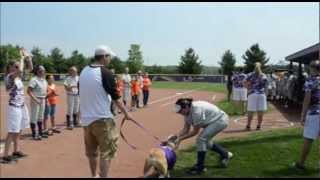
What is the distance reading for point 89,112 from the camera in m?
8.17

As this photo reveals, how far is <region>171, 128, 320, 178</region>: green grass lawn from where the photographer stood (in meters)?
8.95

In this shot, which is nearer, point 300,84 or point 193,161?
point 193,161

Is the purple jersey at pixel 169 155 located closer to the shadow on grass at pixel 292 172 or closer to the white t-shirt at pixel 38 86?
the shadow on grass at pixel 292 172

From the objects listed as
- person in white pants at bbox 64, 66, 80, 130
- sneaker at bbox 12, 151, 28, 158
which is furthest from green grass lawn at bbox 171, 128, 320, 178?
person in white pants at bbox 64, 66, 80, 130

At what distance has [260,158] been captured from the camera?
10.2 meters

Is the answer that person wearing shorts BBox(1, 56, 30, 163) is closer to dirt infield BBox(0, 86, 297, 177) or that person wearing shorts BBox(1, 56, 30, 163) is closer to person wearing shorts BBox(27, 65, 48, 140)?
dirt infield BBox(0, 86, 297, 177)

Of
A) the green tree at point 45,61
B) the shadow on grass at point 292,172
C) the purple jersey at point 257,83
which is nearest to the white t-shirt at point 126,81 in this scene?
the purple jersey at point 257,83

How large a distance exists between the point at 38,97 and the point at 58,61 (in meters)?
74.3

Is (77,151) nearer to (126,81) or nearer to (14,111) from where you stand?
(14,111)

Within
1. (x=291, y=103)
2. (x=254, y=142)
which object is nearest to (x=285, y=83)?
(x=291, y=103)

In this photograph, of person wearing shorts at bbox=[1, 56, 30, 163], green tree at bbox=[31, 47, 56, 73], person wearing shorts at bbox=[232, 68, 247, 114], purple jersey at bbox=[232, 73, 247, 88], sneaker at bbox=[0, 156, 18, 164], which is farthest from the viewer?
green tree at bbox=[31, 47, 56, 73]

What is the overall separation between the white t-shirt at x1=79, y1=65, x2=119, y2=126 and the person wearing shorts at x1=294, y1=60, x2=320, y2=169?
315 cm

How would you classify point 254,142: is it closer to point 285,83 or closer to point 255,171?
point 255,171

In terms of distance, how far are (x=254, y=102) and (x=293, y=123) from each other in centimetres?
272
